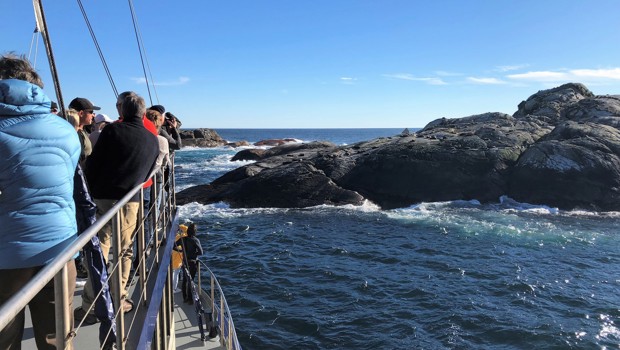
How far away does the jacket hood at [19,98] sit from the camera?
2793 mm

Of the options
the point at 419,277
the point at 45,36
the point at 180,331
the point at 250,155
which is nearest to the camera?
the point at 45,36

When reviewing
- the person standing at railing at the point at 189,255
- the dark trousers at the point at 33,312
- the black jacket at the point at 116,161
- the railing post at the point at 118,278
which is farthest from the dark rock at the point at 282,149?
the dark trousers at the point at 33,312

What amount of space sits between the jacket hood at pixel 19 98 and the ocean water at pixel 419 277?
373 inches

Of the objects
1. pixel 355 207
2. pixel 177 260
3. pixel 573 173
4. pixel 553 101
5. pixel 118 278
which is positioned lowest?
pixel 355 207

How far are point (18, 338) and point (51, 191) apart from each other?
3.46 ft

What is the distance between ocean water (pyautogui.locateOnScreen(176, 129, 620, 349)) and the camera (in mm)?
11625

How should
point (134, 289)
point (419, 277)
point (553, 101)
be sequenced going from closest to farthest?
A: point (134, 289), point (419, 277), point (553, 101)

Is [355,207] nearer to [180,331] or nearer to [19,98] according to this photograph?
[180,331]

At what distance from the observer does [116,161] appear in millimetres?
4875

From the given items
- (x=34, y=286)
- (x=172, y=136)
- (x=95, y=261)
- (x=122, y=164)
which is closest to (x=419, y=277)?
(x=172, y=136)

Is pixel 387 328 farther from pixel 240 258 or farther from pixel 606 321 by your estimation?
pixel 240 258

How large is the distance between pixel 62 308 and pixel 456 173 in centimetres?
3036

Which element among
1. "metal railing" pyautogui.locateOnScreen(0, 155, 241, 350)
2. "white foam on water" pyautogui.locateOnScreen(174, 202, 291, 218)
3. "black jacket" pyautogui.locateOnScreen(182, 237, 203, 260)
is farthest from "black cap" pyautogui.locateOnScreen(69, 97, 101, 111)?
"white foam on water" pyautogui.locateOnScreen(174, 202, 291, 218)

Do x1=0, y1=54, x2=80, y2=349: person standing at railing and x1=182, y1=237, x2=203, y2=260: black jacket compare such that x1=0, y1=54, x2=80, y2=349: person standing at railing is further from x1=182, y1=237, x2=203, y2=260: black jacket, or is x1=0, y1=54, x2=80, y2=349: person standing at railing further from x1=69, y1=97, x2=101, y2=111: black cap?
x1=182, y1=237, x2=203, y2=260: black jacket
